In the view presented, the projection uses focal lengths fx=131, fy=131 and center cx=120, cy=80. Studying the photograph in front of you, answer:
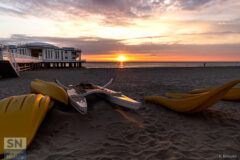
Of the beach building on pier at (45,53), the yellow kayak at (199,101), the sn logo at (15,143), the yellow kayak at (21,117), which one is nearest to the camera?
the sn logo at (15,143)

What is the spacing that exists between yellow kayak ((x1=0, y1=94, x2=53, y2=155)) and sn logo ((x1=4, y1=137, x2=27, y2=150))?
0.18ft

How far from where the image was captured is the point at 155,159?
2320 mm

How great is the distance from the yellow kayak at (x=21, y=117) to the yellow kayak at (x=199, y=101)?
388 cm

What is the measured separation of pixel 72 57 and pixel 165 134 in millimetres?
44019

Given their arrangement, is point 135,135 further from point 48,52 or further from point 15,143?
point 48,52

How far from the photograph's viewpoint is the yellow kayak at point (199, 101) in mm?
3283

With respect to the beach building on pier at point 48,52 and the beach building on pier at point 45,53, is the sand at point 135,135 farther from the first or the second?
the beach building on pier at point 48,52

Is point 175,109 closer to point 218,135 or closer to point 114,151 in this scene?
point 218,135

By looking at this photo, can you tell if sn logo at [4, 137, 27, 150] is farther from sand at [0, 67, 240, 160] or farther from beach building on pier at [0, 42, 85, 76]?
beach building on pier at [0, 42, 85, 76]

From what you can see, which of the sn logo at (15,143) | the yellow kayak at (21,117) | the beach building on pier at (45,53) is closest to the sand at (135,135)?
the sn logo at (15,143)

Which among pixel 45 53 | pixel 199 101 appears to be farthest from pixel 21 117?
pixel 45 53

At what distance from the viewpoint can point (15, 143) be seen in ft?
8.14

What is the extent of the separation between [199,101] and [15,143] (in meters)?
4.44

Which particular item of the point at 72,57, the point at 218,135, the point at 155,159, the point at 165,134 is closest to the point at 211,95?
the point at 218,135
